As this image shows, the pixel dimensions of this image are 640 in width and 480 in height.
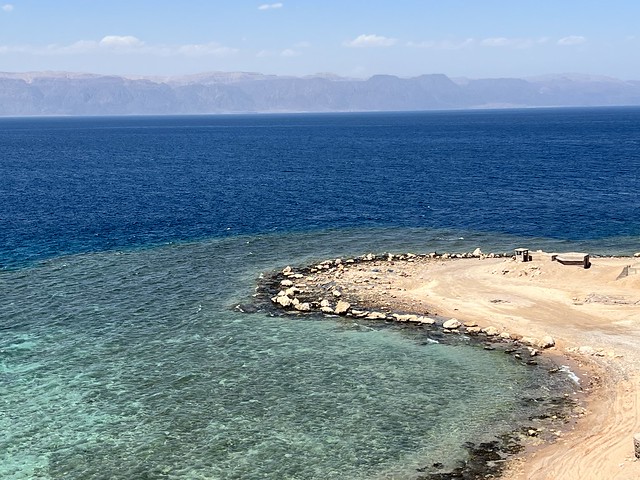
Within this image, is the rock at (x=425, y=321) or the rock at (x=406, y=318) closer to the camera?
the rock at (x=425, y=321)

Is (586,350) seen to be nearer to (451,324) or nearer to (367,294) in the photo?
(451,324)

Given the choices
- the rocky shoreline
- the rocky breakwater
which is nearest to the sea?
the rocky shoreline

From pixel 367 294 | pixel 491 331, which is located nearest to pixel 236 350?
pixel 367 294

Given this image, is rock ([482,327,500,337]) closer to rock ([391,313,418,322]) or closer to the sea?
the sea

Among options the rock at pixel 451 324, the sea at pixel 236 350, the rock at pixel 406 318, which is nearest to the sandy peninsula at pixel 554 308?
the rock at pixel 451 324

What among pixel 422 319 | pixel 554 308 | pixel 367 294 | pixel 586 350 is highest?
pixel 367 294

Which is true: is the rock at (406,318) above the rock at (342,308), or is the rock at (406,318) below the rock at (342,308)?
below

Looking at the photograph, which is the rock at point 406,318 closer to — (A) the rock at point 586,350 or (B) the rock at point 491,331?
(B) the rock at point 491,331
